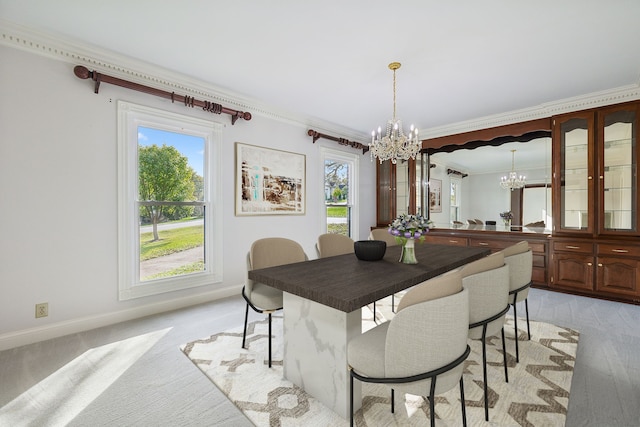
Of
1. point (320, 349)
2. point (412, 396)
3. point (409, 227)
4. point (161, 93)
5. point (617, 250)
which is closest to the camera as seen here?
point (320, 349)

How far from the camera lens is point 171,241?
3.37 meters

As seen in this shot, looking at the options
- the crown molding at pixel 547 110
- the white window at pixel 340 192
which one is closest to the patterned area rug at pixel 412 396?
the white window at pixel 340 192

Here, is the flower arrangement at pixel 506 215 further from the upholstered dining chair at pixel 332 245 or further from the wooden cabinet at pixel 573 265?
the upholstered dining chair at pixel 332 245

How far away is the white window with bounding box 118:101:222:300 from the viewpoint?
2947 millimetres

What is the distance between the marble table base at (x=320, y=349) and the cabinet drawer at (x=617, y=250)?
3853 millimetres

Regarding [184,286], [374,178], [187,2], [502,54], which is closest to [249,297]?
[184,286]

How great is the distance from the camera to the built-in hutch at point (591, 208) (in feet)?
11.6

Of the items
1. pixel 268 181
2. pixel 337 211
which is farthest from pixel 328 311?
pixel 337 211

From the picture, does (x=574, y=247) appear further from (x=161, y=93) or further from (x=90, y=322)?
(x=90, y=322)

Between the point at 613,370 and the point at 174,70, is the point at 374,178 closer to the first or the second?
the point at 174,70

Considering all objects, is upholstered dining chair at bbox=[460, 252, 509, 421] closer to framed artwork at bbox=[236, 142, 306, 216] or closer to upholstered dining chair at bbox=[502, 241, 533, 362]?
upholstered dining chair at bbox=[502, 241, 533, 362]

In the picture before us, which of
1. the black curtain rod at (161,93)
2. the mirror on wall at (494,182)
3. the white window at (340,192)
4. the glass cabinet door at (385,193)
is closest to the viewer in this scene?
the black curtain rod at (161,93)

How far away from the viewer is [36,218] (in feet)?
8.11

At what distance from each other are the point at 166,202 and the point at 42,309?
1.39 metres
